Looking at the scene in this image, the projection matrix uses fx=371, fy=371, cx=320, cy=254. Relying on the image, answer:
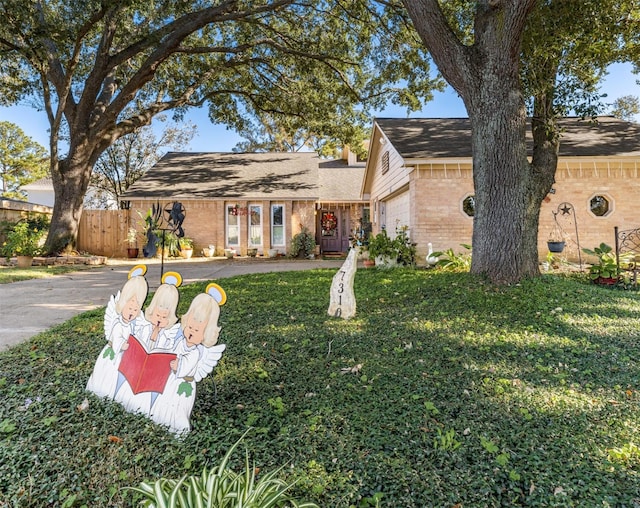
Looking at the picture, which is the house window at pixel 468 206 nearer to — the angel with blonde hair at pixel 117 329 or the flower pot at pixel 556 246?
the flower pot at pixel 556 246

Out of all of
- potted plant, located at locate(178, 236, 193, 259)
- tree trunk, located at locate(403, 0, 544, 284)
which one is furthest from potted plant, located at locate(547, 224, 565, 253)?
potted plant, located at locate(178, 236, 193, 259)

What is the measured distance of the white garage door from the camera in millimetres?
11484

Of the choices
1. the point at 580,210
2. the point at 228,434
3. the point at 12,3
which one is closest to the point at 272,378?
the point at 228,434

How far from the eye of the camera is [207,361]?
234cm

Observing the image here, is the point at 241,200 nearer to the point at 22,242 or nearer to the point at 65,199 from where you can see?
the point at 65,199

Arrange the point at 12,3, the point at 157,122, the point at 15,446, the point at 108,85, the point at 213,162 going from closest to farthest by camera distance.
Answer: the point at 15,446 → the point at 12,3 → the point at 108,85 → the point at 213,162 → the point at 157,122

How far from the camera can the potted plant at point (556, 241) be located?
9273mm

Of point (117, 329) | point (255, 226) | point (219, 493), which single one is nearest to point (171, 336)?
point (117, 329)

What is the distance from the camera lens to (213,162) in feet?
62.1

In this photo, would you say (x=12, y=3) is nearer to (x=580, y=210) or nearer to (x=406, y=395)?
(x=406, y=395)

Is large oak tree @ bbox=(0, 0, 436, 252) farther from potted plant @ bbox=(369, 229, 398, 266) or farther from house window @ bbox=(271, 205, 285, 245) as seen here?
potted plant @ bbox=(369, 229, 398, 266)

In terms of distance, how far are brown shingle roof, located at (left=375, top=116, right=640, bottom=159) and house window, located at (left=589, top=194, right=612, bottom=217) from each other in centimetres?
125

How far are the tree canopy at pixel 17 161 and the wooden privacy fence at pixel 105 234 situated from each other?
19.7m

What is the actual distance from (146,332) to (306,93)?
13.6 meters
